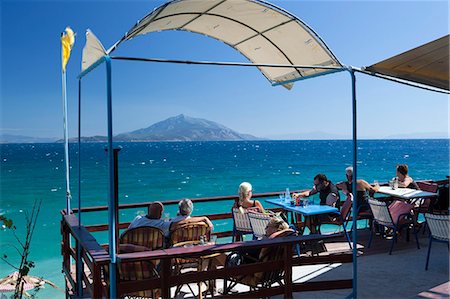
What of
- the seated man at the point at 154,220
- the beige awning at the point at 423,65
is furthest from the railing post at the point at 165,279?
the beige awning at the point at 423,65

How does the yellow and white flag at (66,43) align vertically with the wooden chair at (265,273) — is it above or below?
above

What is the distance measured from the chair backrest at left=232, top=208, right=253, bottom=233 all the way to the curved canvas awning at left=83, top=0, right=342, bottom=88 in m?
1.81

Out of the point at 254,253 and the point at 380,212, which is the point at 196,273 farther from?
the point at 380,212

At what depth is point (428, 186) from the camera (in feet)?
27.4

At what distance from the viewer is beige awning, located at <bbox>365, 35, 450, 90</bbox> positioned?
420 cm

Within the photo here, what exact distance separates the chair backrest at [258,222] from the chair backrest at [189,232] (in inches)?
32.4

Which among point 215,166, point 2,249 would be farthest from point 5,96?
point 2,249

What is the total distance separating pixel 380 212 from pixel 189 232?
3.14 metres

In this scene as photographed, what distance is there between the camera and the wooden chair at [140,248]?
13.1 feet

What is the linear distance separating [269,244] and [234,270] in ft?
1.22

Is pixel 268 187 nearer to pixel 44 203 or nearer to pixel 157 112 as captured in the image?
pixel 44 203

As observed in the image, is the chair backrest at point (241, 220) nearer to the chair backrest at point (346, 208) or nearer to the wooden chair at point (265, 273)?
the chair backrest at point (346, 208)

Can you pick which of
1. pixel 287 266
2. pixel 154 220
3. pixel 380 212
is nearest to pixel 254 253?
pixel 287 266

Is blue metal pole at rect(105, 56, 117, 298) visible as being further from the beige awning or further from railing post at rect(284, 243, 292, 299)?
the beige awning
